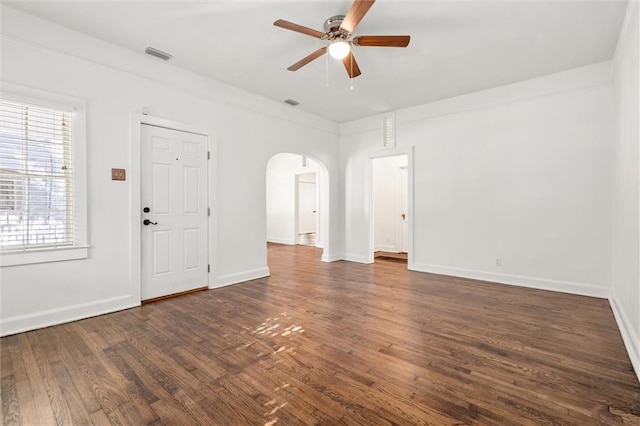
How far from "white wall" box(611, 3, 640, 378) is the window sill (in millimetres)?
4898

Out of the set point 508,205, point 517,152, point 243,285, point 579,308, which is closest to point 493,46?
point 517,152

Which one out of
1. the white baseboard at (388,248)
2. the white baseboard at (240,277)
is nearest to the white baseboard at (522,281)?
the white baseboard at (388,248)

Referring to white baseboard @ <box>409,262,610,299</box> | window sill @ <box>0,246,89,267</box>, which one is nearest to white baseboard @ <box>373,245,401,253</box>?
white baseboard @ <box>409,262,610,299</box>

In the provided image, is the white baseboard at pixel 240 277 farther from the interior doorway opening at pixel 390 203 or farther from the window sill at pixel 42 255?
the interior doorway opening at pixel 390 203

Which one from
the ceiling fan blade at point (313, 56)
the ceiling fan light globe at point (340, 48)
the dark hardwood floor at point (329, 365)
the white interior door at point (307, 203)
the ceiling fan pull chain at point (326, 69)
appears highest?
the ceiling fan pull chain at point (326, 69)

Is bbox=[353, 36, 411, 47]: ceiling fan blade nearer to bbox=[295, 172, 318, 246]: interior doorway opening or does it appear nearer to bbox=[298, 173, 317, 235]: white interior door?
bbox=[295, 172, 318, 246]: interior doorway opening

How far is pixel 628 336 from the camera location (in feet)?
8.34

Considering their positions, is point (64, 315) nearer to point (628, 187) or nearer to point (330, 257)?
point (330, 257)

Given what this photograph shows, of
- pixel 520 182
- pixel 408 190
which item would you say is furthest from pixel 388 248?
pixel 520 182

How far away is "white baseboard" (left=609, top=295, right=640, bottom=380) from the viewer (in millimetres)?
2178

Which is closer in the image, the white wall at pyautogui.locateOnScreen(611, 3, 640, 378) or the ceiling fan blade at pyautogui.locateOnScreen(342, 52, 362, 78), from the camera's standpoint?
the white wall at pyautogui.locateOnScreen(611, 3, 640, 378)

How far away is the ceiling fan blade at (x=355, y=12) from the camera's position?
2.29m

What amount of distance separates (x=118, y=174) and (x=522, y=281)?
5.59 m

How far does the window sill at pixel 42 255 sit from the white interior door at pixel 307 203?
24.4ft
